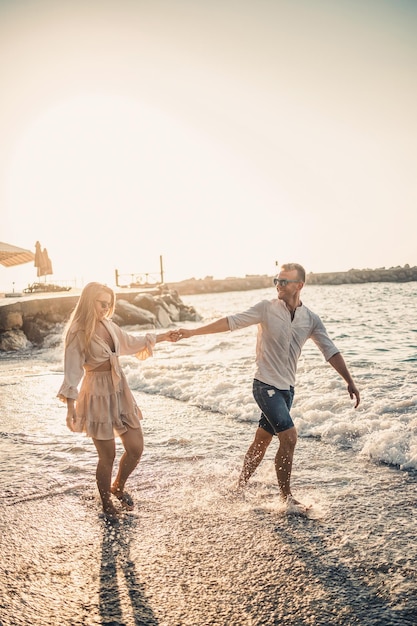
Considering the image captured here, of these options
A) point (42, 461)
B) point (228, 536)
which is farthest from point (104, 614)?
point (42, 461)

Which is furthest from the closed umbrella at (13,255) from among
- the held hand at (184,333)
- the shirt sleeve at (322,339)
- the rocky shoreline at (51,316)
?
the shirt sleeve at (322,339)

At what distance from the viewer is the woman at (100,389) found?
3.76 m

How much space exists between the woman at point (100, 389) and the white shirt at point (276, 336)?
1003mm

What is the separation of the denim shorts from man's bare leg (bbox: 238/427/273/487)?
178 millimetres

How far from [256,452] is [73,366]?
1.69 metres

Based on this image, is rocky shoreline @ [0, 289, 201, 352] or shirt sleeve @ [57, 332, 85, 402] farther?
rocky shoreline @ [0, 289, 201, 352]

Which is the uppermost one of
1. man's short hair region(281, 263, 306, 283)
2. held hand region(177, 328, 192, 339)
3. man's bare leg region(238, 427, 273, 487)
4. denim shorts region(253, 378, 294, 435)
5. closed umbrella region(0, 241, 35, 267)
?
closed umbrella region(0, 241, 35, 267)

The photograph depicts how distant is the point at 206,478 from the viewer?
15.1ft

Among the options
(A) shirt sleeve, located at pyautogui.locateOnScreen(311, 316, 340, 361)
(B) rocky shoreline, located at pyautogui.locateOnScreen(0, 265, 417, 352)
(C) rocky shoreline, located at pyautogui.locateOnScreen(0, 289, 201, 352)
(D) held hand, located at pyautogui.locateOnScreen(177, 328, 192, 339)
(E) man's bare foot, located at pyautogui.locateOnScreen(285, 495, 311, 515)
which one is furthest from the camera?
(B) rocky shoreline, located at pyautogui.locateOnScreen(0, 265, 417, 352)

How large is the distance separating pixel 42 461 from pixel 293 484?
103 inches

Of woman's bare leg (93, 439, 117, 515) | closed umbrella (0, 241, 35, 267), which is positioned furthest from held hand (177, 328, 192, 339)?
closed umbrella (0, 241, 35, 267)

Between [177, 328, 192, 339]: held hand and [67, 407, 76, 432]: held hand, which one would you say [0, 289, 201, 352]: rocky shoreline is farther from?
[67, 407, 76, 432]: held hand

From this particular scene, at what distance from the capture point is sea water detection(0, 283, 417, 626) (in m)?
2.63

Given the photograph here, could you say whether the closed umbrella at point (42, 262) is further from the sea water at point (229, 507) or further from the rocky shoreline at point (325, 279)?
the rocky shoreline at point (325, 279)
